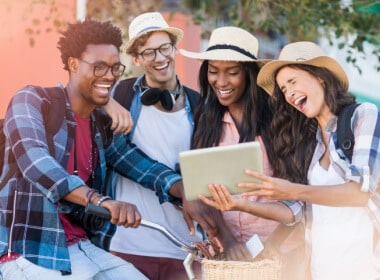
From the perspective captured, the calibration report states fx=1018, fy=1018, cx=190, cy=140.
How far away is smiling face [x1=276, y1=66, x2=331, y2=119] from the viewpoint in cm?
530

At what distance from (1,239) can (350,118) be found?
1.81 meters

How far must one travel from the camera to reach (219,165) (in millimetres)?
4523

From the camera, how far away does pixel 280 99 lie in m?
5.66

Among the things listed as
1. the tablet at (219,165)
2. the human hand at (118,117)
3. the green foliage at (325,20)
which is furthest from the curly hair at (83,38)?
the green foliage at (325,20)

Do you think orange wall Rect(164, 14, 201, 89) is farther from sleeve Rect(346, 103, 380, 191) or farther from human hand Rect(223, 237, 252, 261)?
sleeve Rect(346, 103, 380, 191)

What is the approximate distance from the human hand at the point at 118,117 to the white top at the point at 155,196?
1.12ft

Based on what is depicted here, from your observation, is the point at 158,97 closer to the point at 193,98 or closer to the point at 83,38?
the point at 193,98

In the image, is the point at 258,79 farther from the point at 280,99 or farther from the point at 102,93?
the point at 102,93

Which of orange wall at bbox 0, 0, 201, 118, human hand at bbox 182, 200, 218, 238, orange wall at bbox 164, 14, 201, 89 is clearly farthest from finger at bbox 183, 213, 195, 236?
orange wall at bbox 164, 14, 201, 89

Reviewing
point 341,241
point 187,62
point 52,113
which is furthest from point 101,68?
point 187,62

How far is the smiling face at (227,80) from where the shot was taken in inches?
230

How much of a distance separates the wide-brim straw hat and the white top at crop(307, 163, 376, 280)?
94cm

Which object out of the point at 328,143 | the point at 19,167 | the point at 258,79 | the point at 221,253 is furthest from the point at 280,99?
the point at 19,167

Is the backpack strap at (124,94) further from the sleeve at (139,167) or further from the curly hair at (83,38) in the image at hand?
the curly hair at (83,38)
